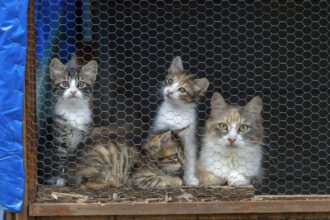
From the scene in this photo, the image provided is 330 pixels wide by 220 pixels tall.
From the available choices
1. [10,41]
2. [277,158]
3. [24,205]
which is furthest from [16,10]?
[277,158]

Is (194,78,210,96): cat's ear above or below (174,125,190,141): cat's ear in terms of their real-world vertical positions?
above

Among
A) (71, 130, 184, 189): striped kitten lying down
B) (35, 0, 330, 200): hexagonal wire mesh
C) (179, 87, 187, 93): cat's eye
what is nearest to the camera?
(71, 130, 184, 189): striped kitten lying down

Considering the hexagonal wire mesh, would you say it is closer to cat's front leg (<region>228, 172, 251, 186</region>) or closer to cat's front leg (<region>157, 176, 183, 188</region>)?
cat's front leg (<region>228, 172, 251, 186</region>)

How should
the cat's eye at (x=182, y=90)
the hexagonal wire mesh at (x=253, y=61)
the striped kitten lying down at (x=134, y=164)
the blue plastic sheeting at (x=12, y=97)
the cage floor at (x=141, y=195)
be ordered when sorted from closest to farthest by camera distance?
1. the blue plastic sheeting at (x=12, y=97)
2. the cage floor at (x=141, y=195)
3. the striped kitten lying down at (x=134, y=164)
4. the cat's eye at (x=182, y=90)
5. the hexagonal wire mesh at (x=253, y=61)

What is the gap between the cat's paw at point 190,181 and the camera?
3062 mm

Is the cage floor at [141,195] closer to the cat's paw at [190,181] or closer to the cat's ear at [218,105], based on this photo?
the cat's paw at [190,181]

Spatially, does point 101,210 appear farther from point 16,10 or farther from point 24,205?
point 16,10

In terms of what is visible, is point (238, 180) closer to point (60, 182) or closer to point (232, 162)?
point (232, 162)

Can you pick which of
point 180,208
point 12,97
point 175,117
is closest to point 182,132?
point 175,117

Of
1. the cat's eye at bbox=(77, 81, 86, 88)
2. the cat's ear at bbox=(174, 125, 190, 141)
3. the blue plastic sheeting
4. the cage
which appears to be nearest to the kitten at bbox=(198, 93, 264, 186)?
the cat's ear at bbox=(174, 125, 190, 141)

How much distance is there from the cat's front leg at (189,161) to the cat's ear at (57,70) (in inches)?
25.3

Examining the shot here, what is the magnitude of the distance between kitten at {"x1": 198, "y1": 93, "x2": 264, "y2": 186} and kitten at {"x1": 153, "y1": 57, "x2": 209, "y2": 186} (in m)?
0.06

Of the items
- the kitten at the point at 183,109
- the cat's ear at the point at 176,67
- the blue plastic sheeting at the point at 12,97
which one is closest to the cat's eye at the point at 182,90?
the kitten at the point at 183,109

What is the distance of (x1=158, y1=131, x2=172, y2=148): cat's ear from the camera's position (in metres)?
3.00
